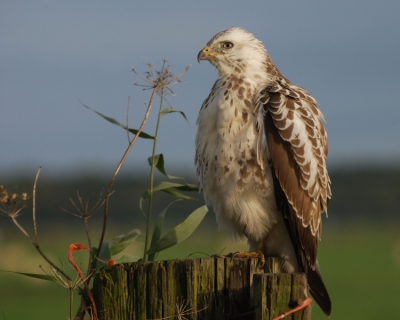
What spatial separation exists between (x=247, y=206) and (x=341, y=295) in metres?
23.9

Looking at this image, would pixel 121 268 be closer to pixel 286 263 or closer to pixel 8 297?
pixel 286 263

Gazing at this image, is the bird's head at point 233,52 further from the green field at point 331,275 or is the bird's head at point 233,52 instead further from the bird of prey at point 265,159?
the green field at point 331,275

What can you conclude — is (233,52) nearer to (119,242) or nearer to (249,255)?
(249,255)

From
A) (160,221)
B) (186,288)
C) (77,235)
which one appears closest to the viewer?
(186,288)

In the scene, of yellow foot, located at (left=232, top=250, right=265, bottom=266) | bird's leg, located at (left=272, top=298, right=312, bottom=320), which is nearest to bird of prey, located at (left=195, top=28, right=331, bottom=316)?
yellow foot, located at (left=232, top=250, right=265, bottom=266)

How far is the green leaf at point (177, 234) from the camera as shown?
452cm

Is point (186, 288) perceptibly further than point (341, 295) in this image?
No

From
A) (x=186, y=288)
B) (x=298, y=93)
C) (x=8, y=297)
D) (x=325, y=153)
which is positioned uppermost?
(x=298, y=93)

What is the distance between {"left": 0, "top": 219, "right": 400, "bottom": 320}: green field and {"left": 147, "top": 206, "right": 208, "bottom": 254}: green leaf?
880cm

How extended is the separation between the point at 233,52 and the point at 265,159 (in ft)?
3.43

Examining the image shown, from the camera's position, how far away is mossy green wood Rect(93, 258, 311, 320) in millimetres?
3715

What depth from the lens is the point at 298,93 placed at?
555 cm

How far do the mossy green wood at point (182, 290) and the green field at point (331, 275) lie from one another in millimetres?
9558

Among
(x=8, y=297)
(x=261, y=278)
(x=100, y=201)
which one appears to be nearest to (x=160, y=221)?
(x=100, y=201)
